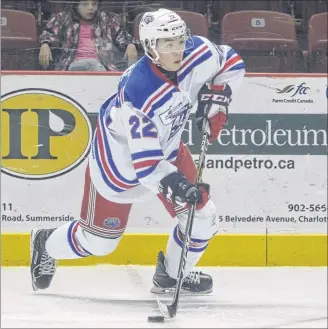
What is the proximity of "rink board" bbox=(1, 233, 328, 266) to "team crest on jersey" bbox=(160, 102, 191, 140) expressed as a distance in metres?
0.68

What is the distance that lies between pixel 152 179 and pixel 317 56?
1145 mm

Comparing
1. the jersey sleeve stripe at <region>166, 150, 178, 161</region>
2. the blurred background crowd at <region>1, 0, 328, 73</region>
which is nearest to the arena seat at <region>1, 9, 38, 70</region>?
the blurred background crowd at <region>1, 0, 328, 73</region>

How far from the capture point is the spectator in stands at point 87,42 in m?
3.95

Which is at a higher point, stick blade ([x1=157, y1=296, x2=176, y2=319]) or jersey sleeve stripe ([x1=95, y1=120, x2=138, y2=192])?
jersey sleeve stripe ([x1=95, y1=120, x2=138, y2=192])

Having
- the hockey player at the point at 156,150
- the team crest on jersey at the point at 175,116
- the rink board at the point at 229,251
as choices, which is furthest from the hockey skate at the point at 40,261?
the team crest on jersey at the point at 175,116

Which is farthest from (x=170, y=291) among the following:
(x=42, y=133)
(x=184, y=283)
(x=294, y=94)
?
(x=294, y=94)

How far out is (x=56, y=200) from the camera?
395 centimetres

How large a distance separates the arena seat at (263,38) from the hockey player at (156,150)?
47 centimetres

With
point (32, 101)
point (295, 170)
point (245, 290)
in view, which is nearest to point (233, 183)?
point (295, 170)

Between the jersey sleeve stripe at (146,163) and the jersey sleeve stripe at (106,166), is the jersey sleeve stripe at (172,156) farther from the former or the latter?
the jersey sleeve stripe at (146,163)

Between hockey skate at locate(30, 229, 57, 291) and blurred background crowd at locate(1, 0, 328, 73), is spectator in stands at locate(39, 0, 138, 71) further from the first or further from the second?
hockey skate at locate(30, 229, 57, 291)

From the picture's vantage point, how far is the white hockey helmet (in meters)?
3.34

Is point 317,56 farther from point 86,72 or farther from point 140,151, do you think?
point 140,151

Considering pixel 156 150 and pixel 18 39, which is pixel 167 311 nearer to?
pixel 156 150
